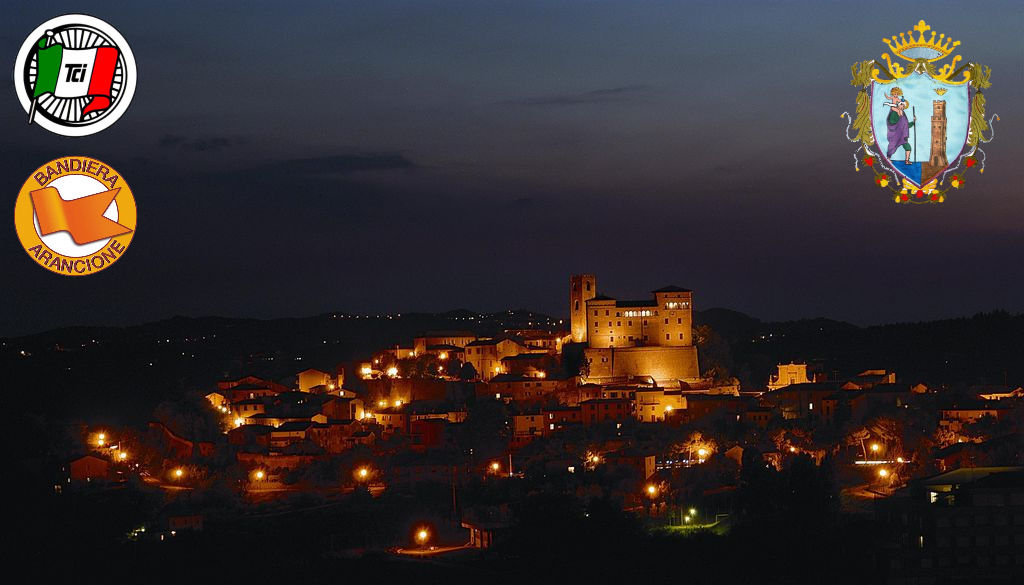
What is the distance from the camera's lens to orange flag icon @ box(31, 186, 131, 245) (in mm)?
17453

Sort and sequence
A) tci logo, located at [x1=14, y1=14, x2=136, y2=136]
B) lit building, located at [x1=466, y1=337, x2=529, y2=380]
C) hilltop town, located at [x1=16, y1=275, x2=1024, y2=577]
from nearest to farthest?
1. tci logo, located at [x1=14, y1=14, x2=136, y2=136]
2. hilltop town, located at [x1=16, y1=275, x2=1024, y2=577]
3. lit building, located at [x1=466, y1=337, x2=529, y2=380]

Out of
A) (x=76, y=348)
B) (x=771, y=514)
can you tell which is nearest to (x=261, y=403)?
(x=771, y=514)

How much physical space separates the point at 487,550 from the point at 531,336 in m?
17.9

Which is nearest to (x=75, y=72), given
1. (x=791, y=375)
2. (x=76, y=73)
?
(x=76, y=73)

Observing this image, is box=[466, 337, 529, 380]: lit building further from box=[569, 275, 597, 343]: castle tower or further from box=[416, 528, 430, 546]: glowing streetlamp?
box=[416, 528, 430, 546]: glowing streetlamp

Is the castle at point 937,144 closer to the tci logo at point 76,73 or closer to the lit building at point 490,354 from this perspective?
the tci logo at point 76,73

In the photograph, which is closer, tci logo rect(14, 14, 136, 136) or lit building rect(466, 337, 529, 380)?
tci logo rect(14, 14, 136, 136)

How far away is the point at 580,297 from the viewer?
43.3 meters

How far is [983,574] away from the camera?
23.9 meters

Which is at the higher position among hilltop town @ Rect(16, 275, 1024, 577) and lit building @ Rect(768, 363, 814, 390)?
lit building @ Rect(768, 363, 814, 390)

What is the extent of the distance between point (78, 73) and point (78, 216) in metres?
1.82

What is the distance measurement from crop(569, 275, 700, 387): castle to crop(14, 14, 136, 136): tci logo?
934 inches

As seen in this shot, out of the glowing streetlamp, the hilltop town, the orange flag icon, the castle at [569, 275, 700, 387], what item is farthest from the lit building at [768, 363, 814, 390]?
the orange flag icon

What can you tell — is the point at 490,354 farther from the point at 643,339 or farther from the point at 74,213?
the point at 74,213
